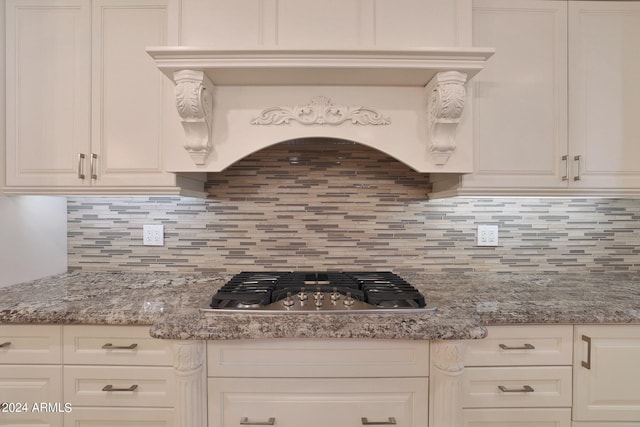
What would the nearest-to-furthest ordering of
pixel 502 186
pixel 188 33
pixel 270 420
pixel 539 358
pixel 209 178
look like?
1. pixel 270 420
2. pixel 539 358
3. pixel 188 33
4. pixel 502 186
5. pixel 209 178

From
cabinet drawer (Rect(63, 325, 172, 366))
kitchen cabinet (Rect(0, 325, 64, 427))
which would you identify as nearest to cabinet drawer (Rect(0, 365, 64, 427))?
kitchen cabinet (Rect(0, 325, 64, 427))

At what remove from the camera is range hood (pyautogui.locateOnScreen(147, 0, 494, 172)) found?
1.26m

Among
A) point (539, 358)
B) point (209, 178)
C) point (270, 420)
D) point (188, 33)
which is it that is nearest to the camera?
point (270, 420)

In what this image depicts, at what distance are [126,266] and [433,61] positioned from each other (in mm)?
1792

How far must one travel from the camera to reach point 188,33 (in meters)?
1.36

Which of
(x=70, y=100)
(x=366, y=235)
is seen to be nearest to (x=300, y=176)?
(x=366, y=235)

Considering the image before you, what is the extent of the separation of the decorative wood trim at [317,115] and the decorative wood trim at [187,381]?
2.93 ft

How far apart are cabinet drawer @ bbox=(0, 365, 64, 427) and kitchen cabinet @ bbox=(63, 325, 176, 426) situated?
4cm

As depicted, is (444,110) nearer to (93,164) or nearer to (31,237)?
(93,164)

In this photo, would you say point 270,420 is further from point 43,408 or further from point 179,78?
point 179,78

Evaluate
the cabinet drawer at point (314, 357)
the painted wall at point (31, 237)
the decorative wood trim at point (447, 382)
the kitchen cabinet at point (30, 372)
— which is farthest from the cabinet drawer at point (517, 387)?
the painted wall at point (31, 237)

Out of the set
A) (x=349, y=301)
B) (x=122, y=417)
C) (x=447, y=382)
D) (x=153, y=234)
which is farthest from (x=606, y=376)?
(x=153, y=234)

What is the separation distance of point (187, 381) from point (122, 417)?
39cm

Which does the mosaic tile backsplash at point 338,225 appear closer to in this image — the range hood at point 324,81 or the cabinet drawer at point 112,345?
the range hood at point 324,81
